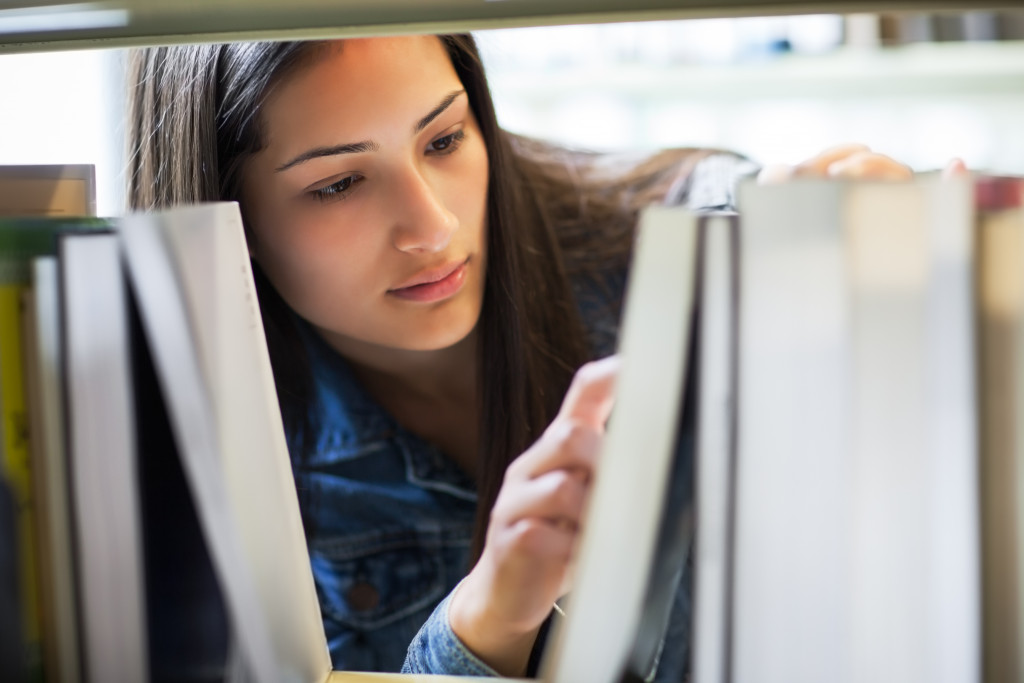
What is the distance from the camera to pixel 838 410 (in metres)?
0.31

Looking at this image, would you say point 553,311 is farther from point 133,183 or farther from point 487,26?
point 487,26

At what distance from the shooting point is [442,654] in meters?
0.48

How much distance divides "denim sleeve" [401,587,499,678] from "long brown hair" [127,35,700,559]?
24 centimetres

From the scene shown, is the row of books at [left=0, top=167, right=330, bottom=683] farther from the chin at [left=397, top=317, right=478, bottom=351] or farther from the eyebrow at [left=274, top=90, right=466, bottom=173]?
the chin at [left=397, top=317, right=478, bottom=351]

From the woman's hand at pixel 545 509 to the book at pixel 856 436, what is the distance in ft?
0.22

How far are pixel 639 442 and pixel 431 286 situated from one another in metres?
0.40

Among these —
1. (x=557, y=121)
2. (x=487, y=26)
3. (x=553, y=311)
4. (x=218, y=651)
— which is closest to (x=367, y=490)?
(x=553, y=311)

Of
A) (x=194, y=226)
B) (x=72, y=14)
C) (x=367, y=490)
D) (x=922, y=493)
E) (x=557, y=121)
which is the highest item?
(x=557, y=121)

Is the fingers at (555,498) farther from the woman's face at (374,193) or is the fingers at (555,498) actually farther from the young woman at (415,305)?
the woman's face at (374,193)

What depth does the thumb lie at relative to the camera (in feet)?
1.13

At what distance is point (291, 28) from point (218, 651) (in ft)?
0.92

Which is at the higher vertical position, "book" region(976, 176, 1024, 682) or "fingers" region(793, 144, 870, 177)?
"fingers" region(793, 144, 870, 177)

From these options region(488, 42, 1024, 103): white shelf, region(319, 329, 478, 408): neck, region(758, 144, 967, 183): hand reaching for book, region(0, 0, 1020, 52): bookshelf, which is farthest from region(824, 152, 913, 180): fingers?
region(488, 42, 1024, 103): white shelf

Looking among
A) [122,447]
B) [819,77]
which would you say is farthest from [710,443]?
[819,77]
